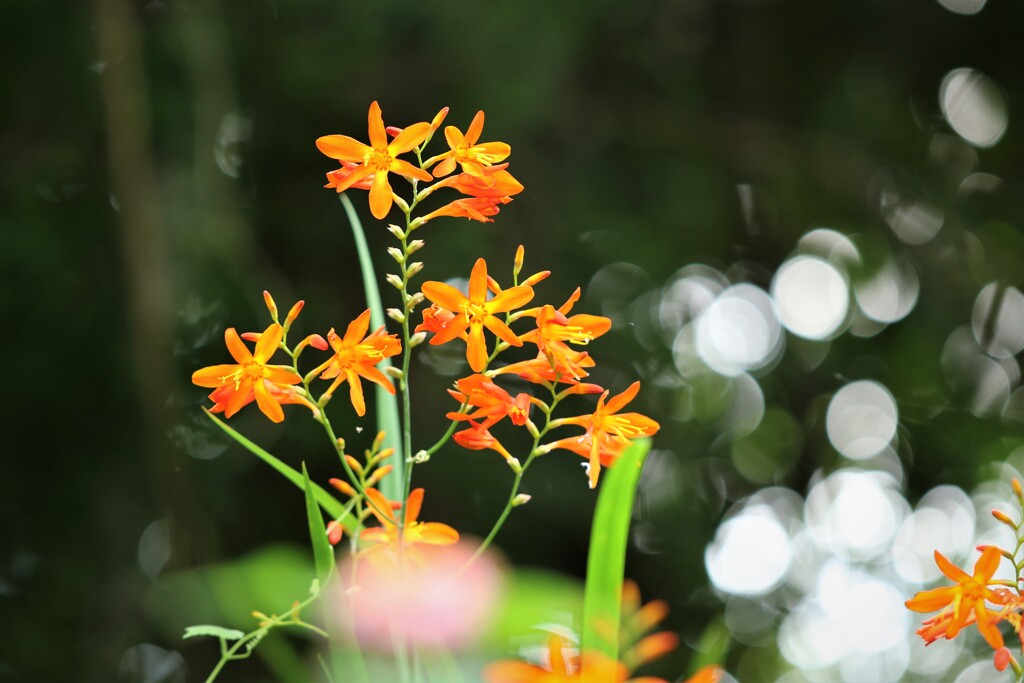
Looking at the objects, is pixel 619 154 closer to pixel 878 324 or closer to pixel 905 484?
pixel 878 324

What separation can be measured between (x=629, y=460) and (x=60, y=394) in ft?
5.94

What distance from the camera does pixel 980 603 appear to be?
32cm

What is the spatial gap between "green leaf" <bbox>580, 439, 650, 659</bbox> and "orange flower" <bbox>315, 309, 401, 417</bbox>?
74mm

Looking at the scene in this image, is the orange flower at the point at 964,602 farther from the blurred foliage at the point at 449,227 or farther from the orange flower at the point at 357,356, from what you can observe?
the blurred foliage at the point at 449,227

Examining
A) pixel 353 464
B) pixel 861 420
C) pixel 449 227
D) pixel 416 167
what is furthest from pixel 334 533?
pixel 861 420

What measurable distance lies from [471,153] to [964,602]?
22 centimetres

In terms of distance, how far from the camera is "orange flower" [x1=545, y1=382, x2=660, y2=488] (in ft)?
1.15

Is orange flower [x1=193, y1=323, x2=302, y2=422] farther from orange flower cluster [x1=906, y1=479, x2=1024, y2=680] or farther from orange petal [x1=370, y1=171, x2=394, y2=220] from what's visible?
orange flower cluster [x1=906, y1=479, x2=1024, y2=680]

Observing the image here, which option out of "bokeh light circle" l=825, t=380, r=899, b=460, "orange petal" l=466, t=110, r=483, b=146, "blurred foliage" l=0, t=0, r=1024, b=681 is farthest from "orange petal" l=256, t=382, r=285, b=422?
"bokeh light circle" l=825, t=380, r=899, b=460

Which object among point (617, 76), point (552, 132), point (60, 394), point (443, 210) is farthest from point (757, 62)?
point (443, 210)

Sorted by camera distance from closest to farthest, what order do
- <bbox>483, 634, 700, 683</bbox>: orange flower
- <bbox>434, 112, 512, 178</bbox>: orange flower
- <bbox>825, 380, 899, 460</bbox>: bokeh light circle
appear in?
<bbox>483, 634, 700, 683</bbox>: orange flower
<bbox>434, 112, 512, 178</bbox>: orange flower
<bbox>825, 380, 899, 460</bbox>: bokeh light circle

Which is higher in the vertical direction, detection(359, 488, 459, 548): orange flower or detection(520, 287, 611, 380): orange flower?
detection(520, 287, 611, 380): orange flower

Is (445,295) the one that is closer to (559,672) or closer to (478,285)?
(478,285)

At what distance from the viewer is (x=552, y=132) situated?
2180 millimetres
